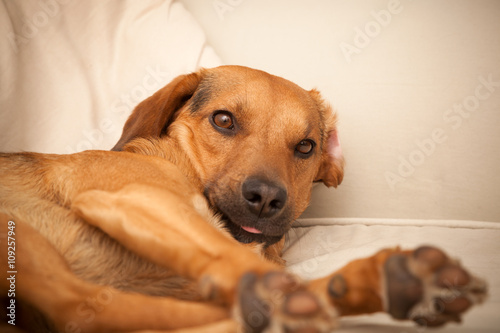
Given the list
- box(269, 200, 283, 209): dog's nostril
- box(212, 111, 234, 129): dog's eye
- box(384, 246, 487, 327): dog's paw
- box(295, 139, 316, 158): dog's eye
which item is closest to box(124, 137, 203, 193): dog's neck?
box(212, 111, 234, 129): dog's eye

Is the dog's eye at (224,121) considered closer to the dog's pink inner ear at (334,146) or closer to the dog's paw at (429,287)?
the dog's pink inner ear at (334,146)

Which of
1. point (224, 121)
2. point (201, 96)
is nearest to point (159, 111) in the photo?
point (201, 96)

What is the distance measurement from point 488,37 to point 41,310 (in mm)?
3325

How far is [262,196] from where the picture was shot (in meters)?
1.93

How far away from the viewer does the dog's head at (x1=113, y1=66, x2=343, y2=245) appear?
201 centimetres

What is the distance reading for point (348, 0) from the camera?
10.6 feet

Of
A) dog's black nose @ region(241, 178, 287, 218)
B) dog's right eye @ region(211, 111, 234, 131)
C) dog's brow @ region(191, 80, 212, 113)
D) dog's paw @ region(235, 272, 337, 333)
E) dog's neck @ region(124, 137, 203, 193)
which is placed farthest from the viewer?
dog's brow @ region(191, 80, 212, 113)

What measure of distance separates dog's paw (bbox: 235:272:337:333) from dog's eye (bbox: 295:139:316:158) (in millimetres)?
1517

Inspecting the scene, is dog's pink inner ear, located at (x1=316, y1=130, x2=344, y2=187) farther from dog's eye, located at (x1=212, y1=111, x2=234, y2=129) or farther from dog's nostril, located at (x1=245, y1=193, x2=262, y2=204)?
dog's nostril, located at (x1=245, y1=193, x2=262, y2=204)

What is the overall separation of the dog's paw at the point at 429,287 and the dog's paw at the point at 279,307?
189mm

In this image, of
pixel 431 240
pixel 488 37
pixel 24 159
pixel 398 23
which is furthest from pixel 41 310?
pixel 488 37

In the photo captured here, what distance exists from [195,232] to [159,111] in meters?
1.32

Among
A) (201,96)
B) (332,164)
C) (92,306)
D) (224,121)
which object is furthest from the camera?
(332,164)

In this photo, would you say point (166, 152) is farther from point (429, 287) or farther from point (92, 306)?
point (429, 287)
